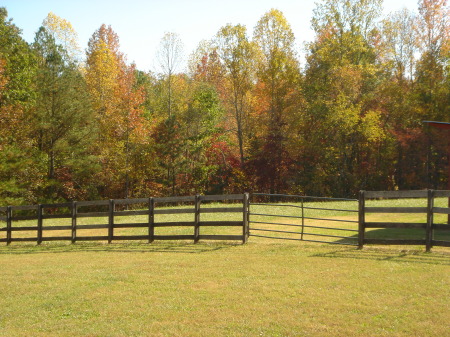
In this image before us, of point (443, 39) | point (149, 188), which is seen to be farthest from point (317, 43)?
point (149, 188)

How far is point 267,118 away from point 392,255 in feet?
102

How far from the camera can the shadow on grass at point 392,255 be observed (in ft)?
35.5

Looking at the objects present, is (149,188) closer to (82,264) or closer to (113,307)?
(82,264)

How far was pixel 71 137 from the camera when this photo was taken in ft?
116

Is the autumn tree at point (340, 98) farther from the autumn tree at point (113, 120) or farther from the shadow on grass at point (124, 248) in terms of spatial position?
the shadow on grass at point (124, 248)

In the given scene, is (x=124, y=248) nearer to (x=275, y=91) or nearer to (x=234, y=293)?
(x=234, y=293)

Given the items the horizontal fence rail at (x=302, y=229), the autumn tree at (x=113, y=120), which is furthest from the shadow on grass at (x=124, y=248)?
the autumn tree at (x=113, y=120)

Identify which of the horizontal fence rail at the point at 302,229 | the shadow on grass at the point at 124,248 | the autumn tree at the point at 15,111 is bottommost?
the shadow on grass at the point at 124,248

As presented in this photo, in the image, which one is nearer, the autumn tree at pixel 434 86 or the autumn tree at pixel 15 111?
the autumn tree at pixel 15 111

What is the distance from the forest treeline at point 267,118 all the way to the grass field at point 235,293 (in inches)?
966

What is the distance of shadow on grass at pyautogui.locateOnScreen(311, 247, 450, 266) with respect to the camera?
10811 mm

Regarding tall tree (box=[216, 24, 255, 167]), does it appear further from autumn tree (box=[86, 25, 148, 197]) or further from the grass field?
the grass field

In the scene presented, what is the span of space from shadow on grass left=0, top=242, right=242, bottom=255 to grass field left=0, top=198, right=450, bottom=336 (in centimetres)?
57

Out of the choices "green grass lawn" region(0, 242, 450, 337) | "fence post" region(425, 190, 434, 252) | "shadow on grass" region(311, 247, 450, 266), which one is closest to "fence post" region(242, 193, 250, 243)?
"green grass lawn" region(0, 242, 450, 337)
